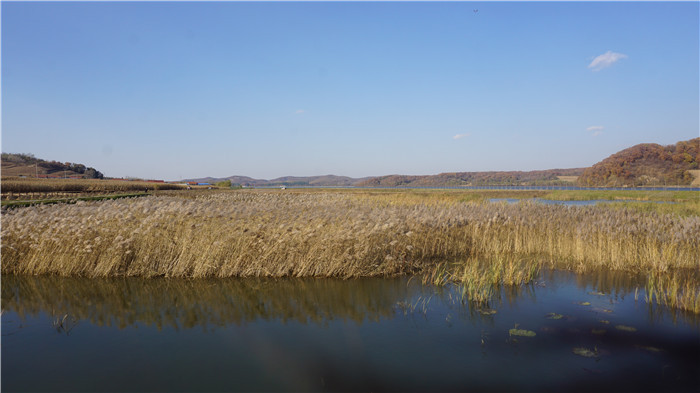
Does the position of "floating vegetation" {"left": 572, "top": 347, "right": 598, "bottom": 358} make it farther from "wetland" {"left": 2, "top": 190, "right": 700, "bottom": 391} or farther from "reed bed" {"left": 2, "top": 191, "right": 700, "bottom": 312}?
"reed bed" {"left": 2, "top": 191, "right": 700, "bottom": 312}

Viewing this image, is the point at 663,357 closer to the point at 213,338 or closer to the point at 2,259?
the point at 213,338

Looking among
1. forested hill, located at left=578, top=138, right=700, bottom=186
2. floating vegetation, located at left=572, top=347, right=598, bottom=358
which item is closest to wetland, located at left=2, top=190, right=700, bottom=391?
floating vegetation, located at left=572, top=347, right=598, bottom=358

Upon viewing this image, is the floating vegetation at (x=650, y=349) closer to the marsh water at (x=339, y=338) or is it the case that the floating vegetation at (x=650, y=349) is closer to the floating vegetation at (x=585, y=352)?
the marsh water at (x=339, y=338)

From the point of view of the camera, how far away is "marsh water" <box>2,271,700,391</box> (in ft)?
18.7

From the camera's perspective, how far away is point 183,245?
11297mm

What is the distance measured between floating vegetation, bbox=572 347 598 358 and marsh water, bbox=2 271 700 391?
1.4 inches

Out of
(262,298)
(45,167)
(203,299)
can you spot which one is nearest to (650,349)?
(262,298)

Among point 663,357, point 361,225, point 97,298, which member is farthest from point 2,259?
point 663,357

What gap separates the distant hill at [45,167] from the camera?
118m

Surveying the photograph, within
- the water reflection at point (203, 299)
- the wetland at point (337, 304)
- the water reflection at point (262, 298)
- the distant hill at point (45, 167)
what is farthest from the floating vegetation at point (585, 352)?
the distant hill at point (45, 167)

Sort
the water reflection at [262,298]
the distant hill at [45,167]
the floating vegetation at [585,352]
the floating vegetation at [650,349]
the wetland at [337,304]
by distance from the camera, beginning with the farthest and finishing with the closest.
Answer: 1. the distant hill at [45,167]
2. the water reflection at [262,298]
3. the floating vegetation at [650,349]
4. the floating vegetation at [585,352]
5. the wetland at [337,304]

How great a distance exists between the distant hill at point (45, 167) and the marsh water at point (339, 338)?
437ft

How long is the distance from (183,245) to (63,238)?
345 centimetres

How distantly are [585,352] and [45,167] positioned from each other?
15574cm
